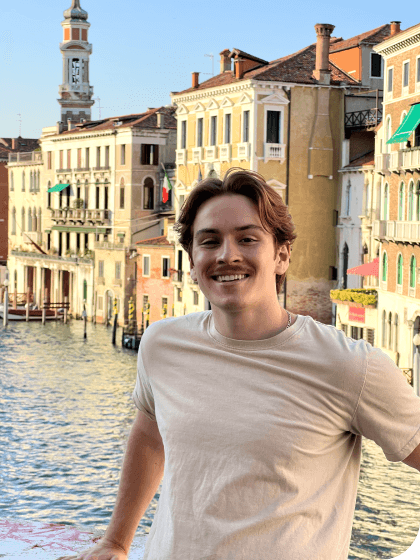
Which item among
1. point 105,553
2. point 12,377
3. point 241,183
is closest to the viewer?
point 241,183

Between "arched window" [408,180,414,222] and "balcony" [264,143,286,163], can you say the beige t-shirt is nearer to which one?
"arched window" [408,180,414,222]

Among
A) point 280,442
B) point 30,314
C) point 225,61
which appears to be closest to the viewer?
point 280,442

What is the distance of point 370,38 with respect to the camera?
3056 cm

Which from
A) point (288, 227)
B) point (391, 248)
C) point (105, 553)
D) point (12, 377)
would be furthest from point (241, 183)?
point (12, 377)

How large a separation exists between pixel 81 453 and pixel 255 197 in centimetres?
1852

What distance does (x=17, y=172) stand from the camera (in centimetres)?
5025

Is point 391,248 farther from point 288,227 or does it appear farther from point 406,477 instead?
point 288,227

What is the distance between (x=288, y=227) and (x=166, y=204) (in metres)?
38.0

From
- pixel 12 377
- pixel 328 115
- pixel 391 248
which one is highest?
pixel 328 115

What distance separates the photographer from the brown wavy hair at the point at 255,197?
6.20ft

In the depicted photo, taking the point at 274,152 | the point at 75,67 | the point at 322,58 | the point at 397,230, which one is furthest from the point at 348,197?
the point at 75,67

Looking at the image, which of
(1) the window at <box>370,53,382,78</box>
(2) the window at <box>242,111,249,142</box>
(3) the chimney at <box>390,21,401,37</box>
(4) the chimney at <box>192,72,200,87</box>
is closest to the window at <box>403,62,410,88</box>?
(3) the chimney at <box>390,21,401,37</box>

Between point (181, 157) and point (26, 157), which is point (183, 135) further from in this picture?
point (26, 157)

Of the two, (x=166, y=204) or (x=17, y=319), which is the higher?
(x=166, y=204)
